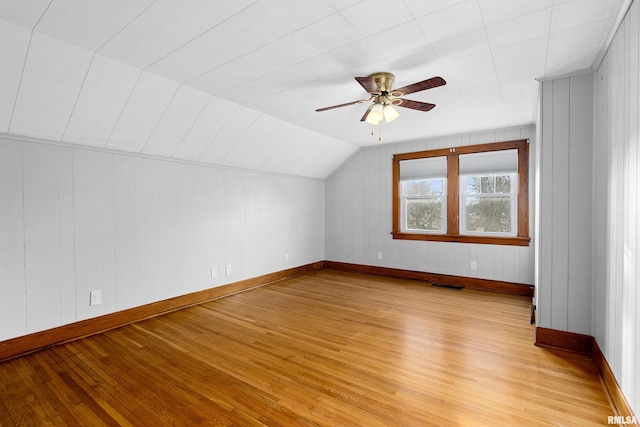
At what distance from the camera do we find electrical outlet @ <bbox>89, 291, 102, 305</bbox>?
3.09 metres

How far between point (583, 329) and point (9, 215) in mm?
5048

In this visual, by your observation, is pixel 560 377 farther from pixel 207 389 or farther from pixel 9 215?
pixel 9 215

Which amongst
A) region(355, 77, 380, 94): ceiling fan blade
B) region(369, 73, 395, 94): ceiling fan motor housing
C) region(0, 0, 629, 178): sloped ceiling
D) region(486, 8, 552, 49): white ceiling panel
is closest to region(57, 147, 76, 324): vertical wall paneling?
region(0, 0, 629, 178): sloped ceiling

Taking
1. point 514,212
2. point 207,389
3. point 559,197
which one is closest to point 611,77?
point 559,197

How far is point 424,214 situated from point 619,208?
3.42 metres

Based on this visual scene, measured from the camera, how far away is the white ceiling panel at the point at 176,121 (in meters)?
3.08

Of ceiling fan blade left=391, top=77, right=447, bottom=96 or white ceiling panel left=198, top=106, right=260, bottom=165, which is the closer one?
ceiling fan blade left=391, top=77, right=447, bottom=96

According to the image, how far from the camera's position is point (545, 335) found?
2.76 m

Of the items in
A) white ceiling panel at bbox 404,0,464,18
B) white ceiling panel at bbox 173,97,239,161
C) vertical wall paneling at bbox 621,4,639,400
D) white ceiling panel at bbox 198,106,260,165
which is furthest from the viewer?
white ceiling panel at bbox 198,106,260,165

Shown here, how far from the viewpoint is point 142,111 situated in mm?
2984

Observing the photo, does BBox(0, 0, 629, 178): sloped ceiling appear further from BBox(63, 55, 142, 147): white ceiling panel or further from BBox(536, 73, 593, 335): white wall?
BBox(536, 73, 593, 335): white wall

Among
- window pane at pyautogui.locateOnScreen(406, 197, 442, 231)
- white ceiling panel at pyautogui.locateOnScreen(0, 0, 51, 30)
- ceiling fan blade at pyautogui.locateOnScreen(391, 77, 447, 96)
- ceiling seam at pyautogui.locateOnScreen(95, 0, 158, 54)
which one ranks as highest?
ceiling seam at pyautogui.locateOnScreen(95, 0, 158, 54)

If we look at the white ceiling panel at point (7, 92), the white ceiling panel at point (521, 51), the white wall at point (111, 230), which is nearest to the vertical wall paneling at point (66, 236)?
the white wall at point (111, 230)

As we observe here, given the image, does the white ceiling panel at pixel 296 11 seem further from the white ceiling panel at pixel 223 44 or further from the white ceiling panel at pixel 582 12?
the white ceiling panel at pixel 582 12
